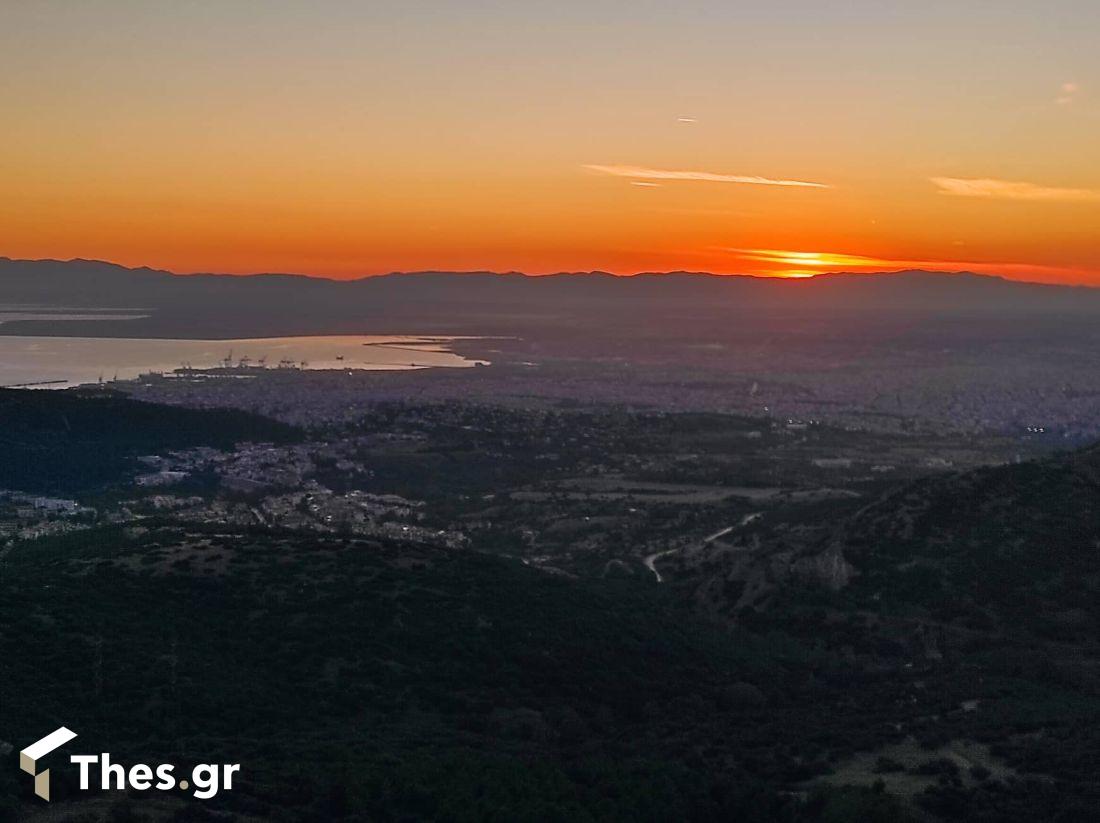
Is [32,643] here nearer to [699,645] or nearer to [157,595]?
[157,595]

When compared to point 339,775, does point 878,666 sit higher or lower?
lower

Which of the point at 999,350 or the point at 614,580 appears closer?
the point at 614,580

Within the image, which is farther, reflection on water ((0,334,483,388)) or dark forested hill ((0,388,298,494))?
reflection on water ((0,334,483,388))

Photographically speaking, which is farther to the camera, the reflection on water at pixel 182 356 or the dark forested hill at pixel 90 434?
the reflection on water at pixel 182 356

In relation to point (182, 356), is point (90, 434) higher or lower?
lower

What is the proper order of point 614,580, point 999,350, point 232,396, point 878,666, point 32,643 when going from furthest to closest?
point 999,350 → point 232,396 → point 614,580 → point 878,666 → point 32,643

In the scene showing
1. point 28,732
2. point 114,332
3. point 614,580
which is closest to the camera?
point 28,732

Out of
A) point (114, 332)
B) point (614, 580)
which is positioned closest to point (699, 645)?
point (614, 580)

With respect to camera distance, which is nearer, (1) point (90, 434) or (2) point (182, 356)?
(1) point (90, 434)
